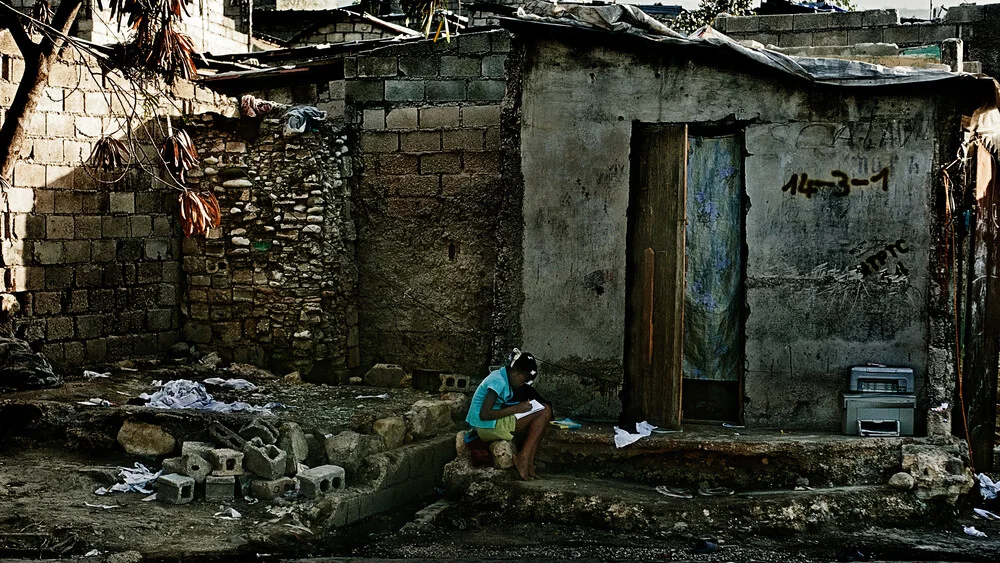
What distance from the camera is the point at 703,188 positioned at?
7.46 metres

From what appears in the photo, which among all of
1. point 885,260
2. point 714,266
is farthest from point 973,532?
point 714,266

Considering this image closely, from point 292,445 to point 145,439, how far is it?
131 cm

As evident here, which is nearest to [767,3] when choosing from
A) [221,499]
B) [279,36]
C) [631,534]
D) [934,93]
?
[934,93]

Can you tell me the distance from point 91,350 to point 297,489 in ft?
13.7

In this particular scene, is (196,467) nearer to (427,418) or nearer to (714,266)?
(427,418)

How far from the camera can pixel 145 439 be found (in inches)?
288

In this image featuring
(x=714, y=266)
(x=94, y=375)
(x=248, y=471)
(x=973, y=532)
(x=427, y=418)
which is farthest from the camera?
Answer: (x=94, y=375)

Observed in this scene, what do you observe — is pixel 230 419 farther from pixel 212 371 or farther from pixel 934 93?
pixel 934 93

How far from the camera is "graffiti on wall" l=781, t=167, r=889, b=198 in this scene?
23.2ft

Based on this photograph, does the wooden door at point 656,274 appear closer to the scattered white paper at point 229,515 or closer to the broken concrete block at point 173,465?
the scattered white paper at point 229,515

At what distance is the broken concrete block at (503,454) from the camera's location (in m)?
6.86

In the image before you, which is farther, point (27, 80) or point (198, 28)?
point (198, 28)

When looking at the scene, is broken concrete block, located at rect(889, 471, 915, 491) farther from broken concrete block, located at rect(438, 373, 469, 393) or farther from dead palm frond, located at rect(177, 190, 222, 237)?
dead palm frond, located at rect(177, 190, 222, 237)

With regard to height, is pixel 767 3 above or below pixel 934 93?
above
